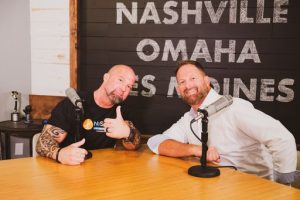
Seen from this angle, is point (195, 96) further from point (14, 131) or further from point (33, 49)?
point (33, 49)

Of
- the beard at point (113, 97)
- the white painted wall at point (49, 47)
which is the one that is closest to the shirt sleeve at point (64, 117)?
the beard at point (113, 97)

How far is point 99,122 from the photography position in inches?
99.9

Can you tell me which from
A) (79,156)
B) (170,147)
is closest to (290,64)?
(170,147)

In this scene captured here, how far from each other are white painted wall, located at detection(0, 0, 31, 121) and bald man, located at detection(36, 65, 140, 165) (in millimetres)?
1433

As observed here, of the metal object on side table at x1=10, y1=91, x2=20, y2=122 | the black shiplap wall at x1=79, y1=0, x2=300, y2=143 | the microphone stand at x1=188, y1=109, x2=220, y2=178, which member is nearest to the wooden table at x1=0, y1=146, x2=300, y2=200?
the microphone stand at x1=188, y1=109, x2=220, y2=178


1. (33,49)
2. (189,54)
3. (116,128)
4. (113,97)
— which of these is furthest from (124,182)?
(33,49)

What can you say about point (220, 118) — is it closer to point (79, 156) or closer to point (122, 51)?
point (79, 156)

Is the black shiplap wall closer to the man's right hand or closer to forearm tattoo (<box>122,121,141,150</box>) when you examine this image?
forearm tattoo (<box>122,121,141,150</box>)

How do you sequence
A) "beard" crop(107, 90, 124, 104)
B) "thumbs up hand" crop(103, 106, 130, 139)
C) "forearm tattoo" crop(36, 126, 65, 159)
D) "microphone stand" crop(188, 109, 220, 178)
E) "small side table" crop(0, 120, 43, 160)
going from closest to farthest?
1. "microphone stand" crop(188, 109, 220, 178)
2. "forearm tattoo" crop(36, 126, 65, 159)
3. "thumbs up hand" crop(103, 106, 130, 139)
4. "beard" crop(107, 90, 124, 104)
5. "small side table" crop(0, 120, 43, 160)

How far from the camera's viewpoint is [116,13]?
345cm

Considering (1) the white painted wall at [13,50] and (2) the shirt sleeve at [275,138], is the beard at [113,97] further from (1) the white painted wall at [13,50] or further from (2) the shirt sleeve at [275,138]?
(1) the white painted wall at [13,50]

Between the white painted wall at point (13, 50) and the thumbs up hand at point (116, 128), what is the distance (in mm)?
1827

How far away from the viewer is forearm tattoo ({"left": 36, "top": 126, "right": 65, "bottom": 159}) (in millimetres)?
2120

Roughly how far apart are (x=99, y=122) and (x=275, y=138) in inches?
47.5
